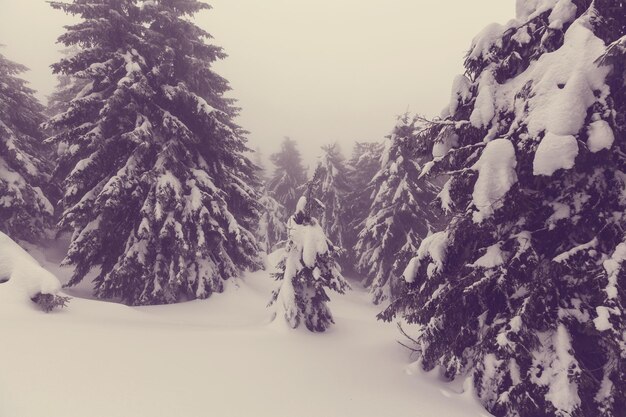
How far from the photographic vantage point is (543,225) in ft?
18.4

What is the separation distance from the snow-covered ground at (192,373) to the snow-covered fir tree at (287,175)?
90.0 ft

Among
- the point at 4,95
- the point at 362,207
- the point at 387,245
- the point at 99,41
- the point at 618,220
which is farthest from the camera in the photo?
the point at 362,207

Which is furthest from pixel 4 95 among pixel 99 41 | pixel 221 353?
pixel 221 353

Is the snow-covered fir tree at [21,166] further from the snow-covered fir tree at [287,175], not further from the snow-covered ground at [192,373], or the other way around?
the snow-covered fir tree at [287,175]

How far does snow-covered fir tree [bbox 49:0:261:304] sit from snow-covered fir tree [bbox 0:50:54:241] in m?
3.35

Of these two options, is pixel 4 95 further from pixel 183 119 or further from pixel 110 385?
pixel 110 385

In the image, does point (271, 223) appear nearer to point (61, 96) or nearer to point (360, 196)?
point (360, 196)

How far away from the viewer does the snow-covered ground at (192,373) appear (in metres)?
4.31

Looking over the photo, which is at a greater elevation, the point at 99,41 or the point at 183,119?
the point at 99,41

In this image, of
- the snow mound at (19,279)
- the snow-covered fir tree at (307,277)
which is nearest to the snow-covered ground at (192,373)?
the snow mound at (19,279)

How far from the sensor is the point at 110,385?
4.62 meters

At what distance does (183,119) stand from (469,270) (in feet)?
40.1

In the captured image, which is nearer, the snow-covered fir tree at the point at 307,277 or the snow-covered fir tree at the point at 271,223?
the snow-covered fir tree at the point at 307,277

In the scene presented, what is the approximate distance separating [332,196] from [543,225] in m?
24.3
